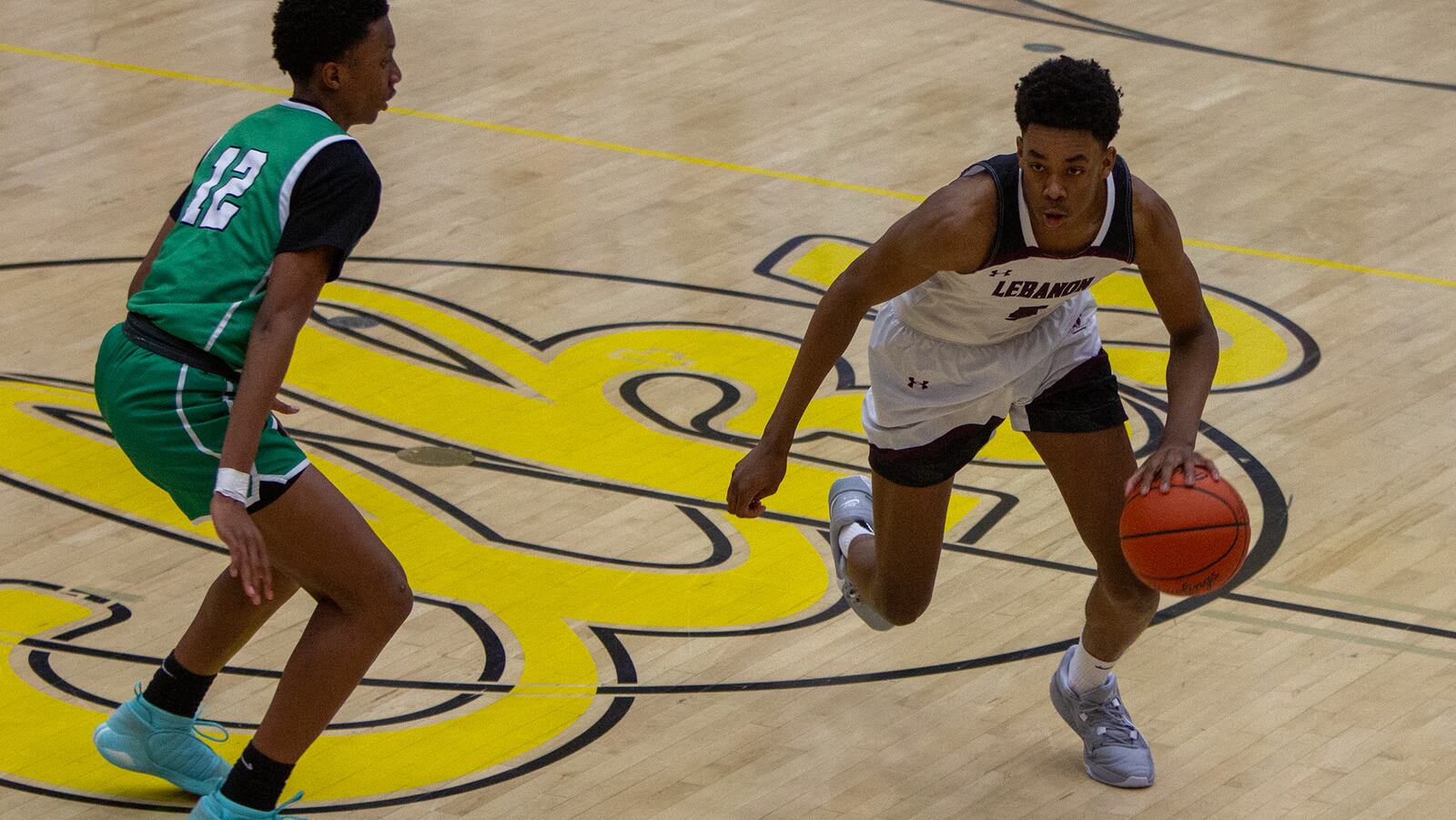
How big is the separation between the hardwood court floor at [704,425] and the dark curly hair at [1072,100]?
163cm

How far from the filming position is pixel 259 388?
392 cm

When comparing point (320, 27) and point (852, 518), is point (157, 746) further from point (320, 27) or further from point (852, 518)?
point (852, 518)

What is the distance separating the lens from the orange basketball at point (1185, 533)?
4.35 m

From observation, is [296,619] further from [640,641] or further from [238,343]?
[238,343]

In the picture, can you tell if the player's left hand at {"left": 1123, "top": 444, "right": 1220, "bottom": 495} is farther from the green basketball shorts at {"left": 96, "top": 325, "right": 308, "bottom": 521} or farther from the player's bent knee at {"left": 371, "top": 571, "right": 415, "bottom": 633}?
the green basketball shorts at {"left": 96, "top": 325, "right": 308, "bottom": 521}

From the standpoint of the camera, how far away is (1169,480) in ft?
14.3

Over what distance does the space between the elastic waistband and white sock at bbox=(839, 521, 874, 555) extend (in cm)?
181

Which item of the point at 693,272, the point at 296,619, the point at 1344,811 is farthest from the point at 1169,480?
the point at 693,272

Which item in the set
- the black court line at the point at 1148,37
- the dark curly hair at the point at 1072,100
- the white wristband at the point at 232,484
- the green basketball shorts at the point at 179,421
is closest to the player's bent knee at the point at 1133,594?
the dark curly hair at the point at 1072,100

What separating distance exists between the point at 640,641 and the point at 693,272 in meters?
2.93

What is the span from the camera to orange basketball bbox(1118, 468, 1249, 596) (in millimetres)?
4348

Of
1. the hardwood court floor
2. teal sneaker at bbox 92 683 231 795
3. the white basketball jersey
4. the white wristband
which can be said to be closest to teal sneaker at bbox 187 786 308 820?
teal sneaker at bbox 92 683 231 795

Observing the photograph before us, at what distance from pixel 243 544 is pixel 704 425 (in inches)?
125

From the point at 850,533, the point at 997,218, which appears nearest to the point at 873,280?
the point at 997,218
